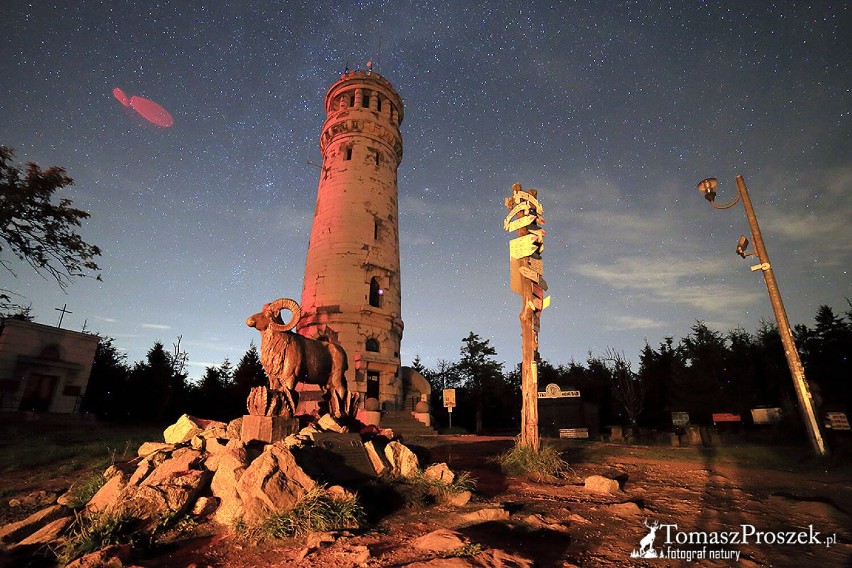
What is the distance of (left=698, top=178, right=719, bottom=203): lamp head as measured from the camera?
11.9 m

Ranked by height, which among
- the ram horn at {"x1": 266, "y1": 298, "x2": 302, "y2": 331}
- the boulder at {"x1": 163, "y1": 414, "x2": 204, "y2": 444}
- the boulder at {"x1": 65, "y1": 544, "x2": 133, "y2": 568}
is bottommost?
the boulder at {"x1": 65, "y1": 544, "x2": 133, "y2": 568}

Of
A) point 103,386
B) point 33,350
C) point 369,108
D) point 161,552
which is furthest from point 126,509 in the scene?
point 103,386

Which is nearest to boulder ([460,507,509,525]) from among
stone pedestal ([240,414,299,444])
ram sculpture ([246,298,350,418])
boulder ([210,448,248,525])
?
boulder ([210,448,248,525])

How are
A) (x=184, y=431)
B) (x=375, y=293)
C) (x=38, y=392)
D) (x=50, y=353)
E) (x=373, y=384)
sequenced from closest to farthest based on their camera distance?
1. (x=184, y=431)
2. (x=38, y=392)
3. (x=50, y=353)
4. (x=373, y=384)
5. (x=375, y=293)

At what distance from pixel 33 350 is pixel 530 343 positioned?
91.4 feet

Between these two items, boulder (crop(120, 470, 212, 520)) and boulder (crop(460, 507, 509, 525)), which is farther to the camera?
boulder (crop(460, 507, 509, 525))

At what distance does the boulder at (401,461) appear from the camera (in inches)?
308

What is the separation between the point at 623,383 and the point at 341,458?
3550 centimetres

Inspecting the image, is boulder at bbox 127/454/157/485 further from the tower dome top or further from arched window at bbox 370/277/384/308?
the tower dome top

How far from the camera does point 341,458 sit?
732 cm

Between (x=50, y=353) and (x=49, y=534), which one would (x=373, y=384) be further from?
(x=49, y=534)

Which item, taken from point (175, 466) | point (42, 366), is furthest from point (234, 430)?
point (42, 366)

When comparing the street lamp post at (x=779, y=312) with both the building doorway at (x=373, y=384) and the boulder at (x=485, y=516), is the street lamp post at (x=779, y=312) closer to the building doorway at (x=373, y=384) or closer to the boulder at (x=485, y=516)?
the boulder at (x=485, y=516)

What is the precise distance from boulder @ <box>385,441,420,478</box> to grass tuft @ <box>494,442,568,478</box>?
2.32m
